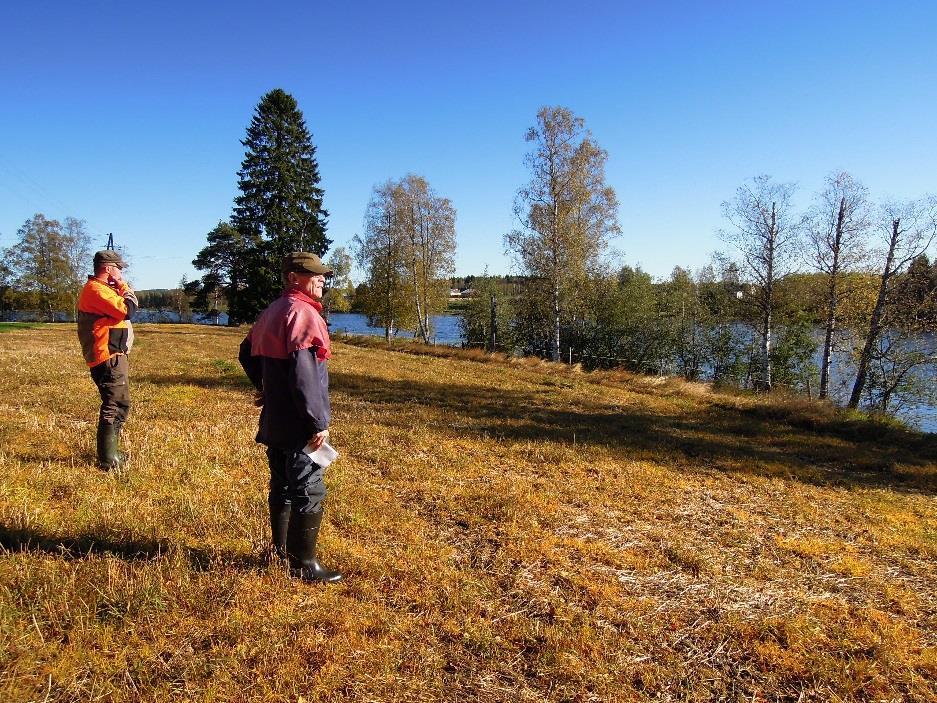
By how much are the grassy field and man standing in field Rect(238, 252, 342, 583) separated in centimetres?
36

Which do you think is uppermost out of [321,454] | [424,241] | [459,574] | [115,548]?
[424,241]

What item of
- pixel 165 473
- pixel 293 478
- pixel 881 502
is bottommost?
pixel 881 502

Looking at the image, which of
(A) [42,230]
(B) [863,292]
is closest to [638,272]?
(B) [863,292]

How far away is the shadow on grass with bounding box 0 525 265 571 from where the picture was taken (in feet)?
10.6

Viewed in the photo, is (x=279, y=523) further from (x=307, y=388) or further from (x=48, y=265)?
(x=48, y=265)

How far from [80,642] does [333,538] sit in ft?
5.57

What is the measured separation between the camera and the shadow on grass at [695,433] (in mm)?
7445

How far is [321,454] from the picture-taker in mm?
3059

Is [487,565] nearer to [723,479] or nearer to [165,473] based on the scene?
[165,473]

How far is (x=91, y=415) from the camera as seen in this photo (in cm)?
712

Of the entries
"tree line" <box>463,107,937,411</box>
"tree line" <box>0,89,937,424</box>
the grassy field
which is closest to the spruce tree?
"tree line" <box>0,89,937,424</box>

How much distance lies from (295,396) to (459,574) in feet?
6.21

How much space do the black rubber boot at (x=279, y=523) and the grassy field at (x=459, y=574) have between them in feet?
0.47

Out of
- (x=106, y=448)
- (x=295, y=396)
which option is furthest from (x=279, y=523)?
(x=106, y=448)
